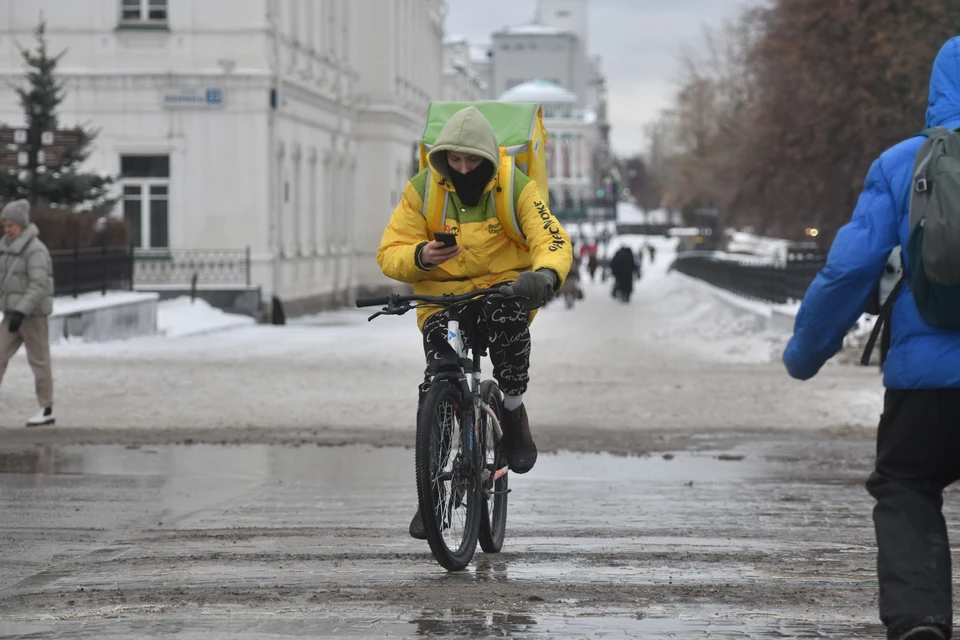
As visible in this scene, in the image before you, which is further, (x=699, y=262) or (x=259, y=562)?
(x=699, y=262)

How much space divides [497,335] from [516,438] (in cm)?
63

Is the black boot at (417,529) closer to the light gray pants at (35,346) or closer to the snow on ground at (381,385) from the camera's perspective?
the snow on ground at (381,385)

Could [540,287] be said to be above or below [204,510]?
above

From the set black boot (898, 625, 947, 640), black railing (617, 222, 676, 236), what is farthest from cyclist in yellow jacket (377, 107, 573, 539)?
black railing (617, 222, 676, 236)

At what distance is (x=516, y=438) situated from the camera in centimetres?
771

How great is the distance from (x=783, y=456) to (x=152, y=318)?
18.4 m

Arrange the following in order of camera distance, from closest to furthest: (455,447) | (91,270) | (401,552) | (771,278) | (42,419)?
(455,447) → (401,552) → (42,419) → (91,270) → (771,278)

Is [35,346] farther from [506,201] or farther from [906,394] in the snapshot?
[906,394]

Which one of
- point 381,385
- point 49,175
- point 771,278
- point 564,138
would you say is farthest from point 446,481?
point 564,138

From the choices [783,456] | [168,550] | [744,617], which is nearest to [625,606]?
[744,617]

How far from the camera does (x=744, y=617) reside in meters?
5.94

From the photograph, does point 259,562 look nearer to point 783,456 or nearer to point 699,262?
point 783,456

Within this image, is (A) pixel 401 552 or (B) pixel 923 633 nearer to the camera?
(B) pixel 923 633

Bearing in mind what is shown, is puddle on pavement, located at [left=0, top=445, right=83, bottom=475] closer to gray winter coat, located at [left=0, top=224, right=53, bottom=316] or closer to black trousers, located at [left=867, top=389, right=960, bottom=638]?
gray winter coat, located at [left=0, top=224, right=53, bottom=316]
